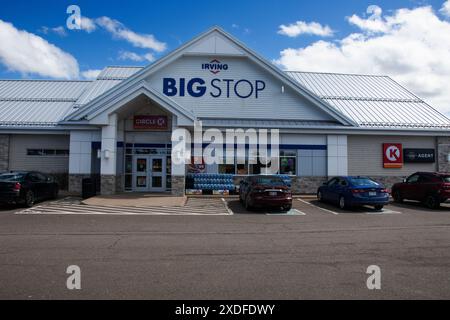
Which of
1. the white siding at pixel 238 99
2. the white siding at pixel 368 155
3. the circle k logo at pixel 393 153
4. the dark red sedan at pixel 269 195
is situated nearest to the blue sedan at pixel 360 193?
the dark red sedan at pixel 269 195

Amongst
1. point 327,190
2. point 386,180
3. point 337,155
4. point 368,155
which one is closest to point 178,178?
point 327,190

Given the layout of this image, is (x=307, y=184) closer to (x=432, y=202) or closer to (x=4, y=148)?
(x=432, y=202)

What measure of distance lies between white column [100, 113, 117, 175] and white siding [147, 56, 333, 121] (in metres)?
4.68

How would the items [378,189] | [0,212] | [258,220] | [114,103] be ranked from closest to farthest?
[258,220] < [0,212] < [378,189] < [114,103]

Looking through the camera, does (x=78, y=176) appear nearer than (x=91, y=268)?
No

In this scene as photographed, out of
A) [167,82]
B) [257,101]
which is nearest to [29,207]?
[167,82]

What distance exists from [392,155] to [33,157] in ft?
75.8

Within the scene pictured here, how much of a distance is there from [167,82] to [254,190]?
11652 millimetres

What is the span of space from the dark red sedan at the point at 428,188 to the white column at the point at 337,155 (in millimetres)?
4411

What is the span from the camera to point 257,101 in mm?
22312

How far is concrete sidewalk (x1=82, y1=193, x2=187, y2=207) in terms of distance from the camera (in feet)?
50.8

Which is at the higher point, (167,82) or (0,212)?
(167,82)

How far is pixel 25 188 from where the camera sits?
14477 mm

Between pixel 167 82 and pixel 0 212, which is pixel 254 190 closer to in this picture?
pixel 0 212
